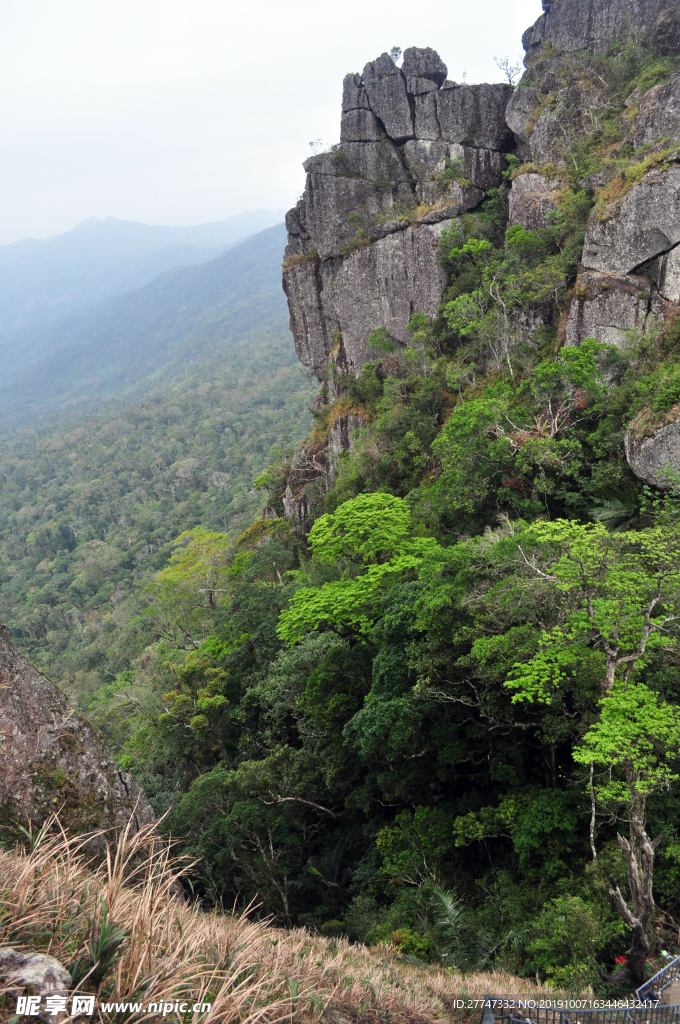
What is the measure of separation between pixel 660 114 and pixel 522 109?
9274mm

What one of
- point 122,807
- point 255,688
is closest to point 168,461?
point 255,688

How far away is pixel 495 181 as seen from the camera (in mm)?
25641

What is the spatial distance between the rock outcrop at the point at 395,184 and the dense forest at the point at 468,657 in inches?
42.3

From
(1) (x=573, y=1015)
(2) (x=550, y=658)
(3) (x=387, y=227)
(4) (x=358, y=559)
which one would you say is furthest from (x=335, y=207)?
(1) (x=573, y=1015)

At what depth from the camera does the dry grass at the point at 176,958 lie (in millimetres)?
2133

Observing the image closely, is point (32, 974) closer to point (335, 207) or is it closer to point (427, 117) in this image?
point (335, 207)

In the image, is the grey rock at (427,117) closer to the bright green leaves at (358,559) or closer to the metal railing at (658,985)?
the bright green leaves at (358,559)

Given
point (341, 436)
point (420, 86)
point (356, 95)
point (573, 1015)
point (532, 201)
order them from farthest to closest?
point (356, 95) < point (341, 436) < point (420, 86) < point (532, 201) < point (573, 1015)

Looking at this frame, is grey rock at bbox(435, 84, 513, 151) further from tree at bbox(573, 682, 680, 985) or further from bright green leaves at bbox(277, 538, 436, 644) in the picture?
tree at bbox(573, 682, 680, 985)

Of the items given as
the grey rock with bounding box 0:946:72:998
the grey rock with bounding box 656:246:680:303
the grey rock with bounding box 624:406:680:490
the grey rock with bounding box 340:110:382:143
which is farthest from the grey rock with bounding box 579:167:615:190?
the grey rock with bounding box 0:946:72:998

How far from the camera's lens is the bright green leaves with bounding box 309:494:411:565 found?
1276cm

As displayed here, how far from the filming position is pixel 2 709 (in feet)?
15.9

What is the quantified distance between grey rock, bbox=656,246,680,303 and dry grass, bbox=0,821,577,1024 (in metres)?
16.0

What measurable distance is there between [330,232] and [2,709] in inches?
1156
